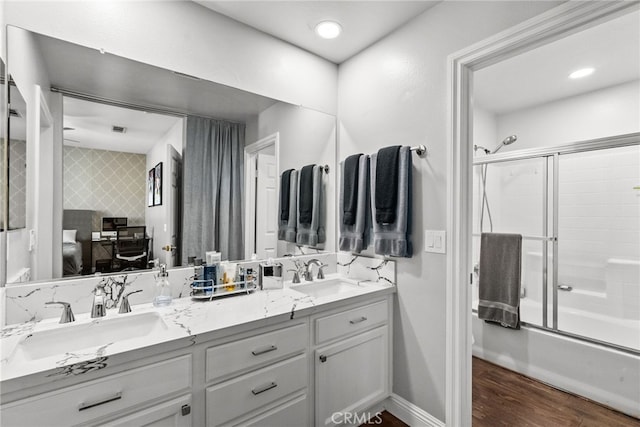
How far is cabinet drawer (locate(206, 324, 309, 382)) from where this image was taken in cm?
119

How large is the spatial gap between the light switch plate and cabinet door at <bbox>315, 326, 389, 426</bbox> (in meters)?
0.59

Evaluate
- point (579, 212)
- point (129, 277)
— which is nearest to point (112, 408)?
point (129, 277)

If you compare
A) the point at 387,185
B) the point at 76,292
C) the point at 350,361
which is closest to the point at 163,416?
the point at 76,292

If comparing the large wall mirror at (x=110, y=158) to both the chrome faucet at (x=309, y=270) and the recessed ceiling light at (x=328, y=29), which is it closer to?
the chrome faucet at (x=309, y=270)

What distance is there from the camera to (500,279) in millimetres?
2580

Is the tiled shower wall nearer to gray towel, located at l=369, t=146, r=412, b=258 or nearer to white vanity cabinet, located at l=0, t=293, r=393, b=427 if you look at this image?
gray towel, located at l=369, t=146, r=412, b=258

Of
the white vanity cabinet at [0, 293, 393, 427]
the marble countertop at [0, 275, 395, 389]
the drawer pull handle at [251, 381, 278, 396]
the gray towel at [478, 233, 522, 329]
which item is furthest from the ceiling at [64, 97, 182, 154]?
the gray towel at [478, 233, 522, 329]

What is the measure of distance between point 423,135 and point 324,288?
1.18 metres

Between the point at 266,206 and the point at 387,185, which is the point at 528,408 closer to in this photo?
the point at 387,185

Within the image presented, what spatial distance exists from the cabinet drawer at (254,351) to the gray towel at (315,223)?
854 millimetres

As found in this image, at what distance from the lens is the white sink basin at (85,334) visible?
1.11 metres

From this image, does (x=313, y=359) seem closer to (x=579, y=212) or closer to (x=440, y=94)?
(x=440, y=94)

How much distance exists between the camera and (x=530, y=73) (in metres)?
2.50

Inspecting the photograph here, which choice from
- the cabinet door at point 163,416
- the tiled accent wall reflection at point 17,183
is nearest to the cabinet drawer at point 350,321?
the cabinet door at point 163,416
